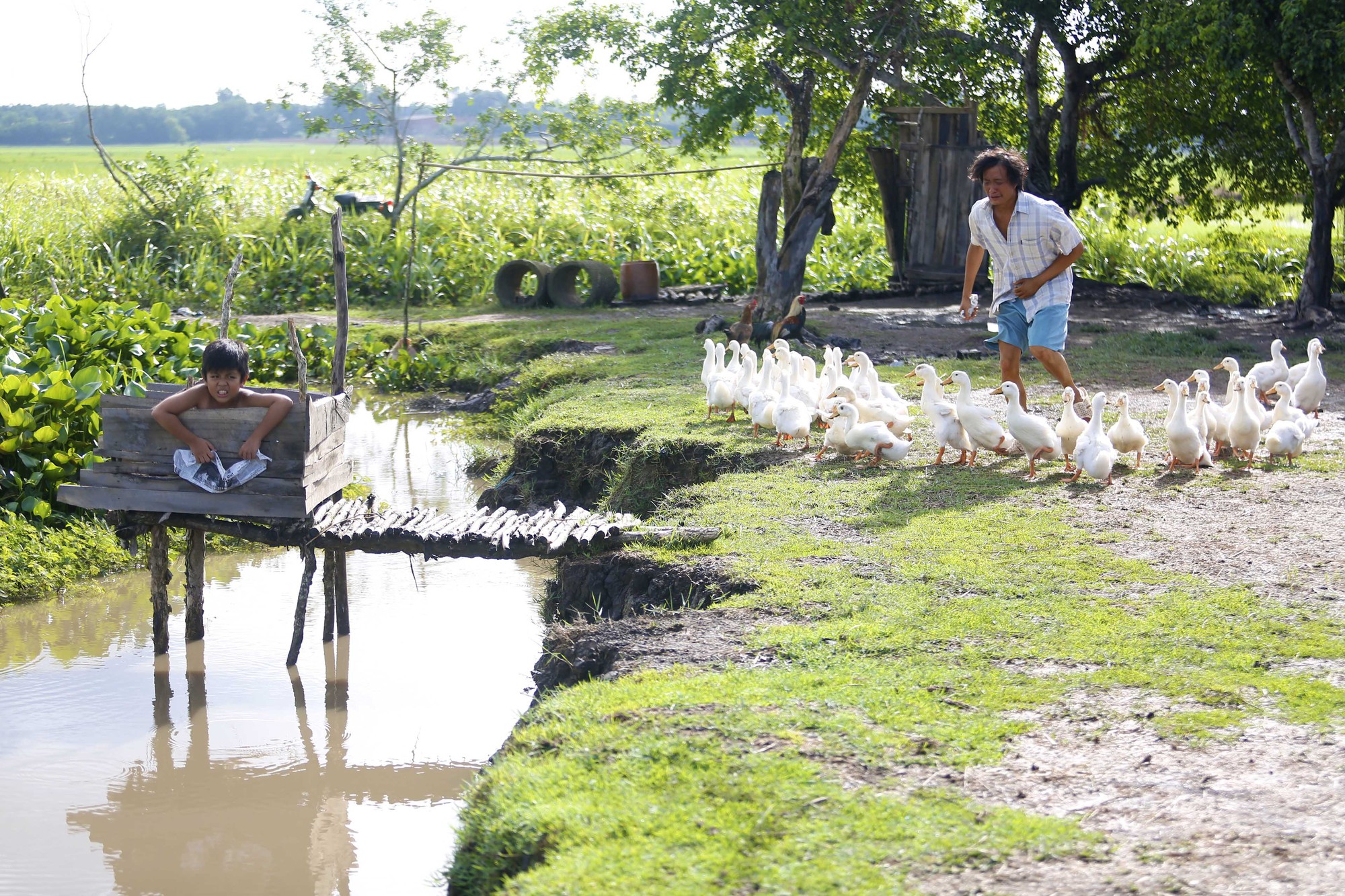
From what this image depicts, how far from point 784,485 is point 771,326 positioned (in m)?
5.94

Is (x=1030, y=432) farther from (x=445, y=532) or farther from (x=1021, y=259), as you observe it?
(x=445, y=532)

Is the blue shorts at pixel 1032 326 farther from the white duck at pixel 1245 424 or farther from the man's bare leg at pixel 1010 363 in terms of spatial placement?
the white duck at pixel 1245 424

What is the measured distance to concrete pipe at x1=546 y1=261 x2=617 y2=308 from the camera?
1825cm

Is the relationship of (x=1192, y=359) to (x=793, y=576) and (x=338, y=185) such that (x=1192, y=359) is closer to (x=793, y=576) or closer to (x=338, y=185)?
(x=793, y=576)

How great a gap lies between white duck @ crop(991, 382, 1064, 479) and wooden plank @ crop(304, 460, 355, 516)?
387cm

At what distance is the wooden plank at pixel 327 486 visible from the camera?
6.40 metres

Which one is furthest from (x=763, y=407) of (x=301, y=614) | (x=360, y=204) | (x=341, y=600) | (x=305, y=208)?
(x=360, y=204)

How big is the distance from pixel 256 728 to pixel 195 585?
1.28 meters

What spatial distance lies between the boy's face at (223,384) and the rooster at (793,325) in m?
7.71

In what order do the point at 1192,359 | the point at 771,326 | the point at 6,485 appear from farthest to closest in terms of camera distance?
the point at 771,326, the point at 1192,359, the point at 6,485

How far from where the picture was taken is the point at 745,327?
1366 cm

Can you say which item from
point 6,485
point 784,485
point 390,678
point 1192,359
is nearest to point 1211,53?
point 1192,359

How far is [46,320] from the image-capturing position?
32.1 feet

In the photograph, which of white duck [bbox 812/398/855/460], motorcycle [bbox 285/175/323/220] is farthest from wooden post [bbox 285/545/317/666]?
motorcycle [bbox 285/175/323/220]
